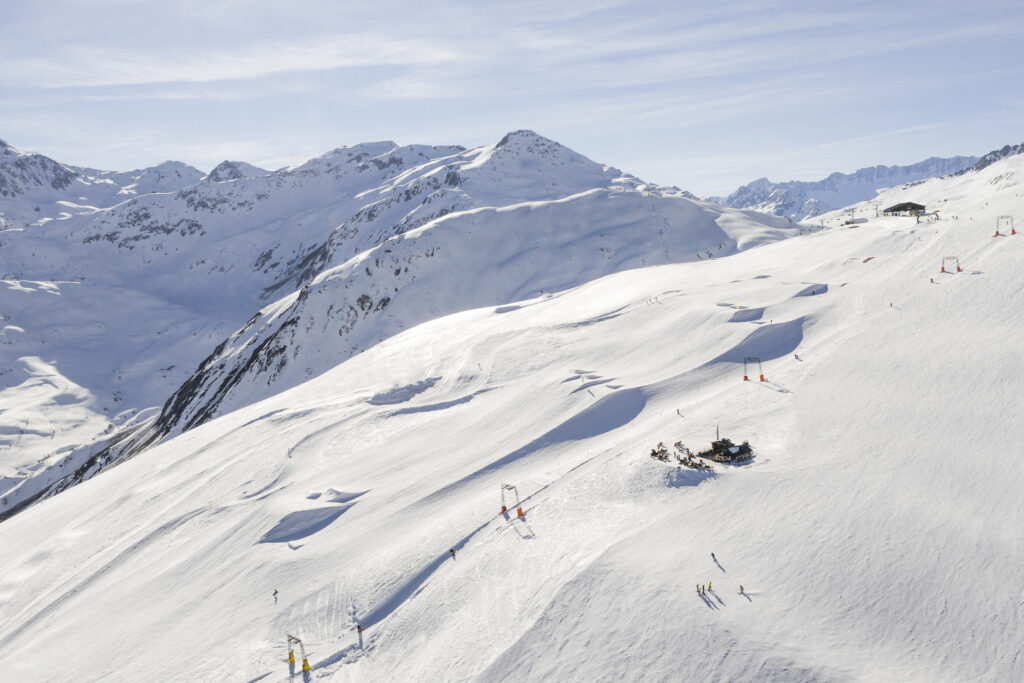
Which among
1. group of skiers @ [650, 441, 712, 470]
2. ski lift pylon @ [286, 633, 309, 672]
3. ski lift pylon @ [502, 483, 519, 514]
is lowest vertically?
→ ski lift pylon @ [286, 633, 309, 672]

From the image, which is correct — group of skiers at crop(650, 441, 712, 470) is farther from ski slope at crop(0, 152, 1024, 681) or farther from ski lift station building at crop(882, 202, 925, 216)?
ski lift station building at crop(882, 202, 925, 216)

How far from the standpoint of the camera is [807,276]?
128ft

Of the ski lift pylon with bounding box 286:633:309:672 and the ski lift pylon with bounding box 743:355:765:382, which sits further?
the ski lift pylon with bounding box 743:355:765:382

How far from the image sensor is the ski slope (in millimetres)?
13562

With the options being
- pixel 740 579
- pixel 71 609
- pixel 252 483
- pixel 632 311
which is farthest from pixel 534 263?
pixel 740 579

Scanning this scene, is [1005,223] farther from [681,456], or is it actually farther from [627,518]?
[627,518]

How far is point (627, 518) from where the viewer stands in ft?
58.9

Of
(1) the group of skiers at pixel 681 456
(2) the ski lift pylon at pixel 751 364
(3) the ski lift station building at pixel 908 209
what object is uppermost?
(3) the ski lift station building at pixel 908 209

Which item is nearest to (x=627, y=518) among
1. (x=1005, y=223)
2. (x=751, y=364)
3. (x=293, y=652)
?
(x=293, y=652)

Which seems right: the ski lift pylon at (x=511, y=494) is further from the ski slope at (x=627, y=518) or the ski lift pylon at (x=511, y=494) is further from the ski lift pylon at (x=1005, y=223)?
the ski lift pylon at (x=1005, y=223)

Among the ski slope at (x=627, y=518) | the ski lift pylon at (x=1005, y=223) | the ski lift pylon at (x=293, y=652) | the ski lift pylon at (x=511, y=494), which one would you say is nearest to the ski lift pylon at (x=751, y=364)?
the ski slope at (x=627, y=518)

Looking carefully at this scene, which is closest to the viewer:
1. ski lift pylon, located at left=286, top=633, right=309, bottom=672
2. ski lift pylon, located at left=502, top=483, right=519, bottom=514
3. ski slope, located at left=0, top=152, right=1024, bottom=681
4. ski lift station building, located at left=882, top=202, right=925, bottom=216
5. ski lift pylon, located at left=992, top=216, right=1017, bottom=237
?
ski slope, located at left=0, top=152, right=1024, bottom=681

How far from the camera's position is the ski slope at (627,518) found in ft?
44.5

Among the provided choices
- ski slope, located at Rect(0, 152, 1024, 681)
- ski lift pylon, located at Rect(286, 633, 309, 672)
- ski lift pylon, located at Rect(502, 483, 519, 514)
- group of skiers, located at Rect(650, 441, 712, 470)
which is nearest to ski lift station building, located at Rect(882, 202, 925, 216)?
ski slope, located at Rect(0, 152, 1024, 681)
